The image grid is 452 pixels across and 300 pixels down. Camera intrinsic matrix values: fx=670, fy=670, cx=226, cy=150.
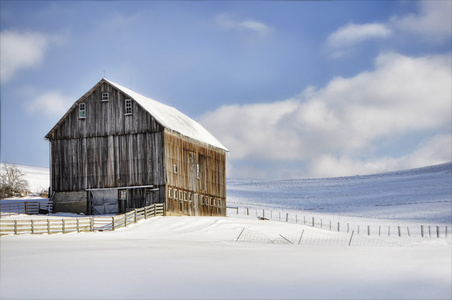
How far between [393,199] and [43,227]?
52.8 m

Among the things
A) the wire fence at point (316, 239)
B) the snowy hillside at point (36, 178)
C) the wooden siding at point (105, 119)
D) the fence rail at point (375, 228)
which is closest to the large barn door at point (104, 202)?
the wooden siding at point (105, 119)

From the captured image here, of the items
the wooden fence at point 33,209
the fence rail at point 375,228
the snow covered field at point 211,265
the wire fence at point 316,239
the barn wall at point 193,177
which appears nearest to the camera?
the snow covered field at point 211,265

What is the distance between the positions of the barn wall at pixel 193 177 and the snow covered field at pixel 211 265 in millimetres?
4283

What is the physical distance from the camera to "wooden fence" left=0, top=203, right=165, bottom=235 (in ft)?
127

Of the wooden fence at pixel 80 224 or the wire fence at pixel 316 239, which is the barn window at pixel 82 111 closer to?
the wooden fence at pixel 80 224

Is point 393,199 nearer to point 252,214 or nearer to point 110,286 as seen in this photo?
point 252,214

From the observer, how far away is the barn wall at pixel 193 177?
4903cm

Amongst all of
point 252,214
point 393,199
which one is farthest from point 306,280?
point 393,199

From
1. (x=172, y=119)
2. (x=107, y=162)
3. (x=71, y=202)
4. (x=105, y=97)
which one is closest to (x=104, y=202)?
(x=71, y=202)

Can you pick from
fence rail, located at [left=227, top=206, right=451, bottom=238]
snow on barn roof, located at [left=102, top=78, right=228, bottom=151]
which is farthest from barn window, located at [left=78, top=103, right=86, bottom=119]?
fence rail, located at [left=227, top=206, right=451, bottom=238]

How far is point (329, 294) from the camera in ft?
64.2

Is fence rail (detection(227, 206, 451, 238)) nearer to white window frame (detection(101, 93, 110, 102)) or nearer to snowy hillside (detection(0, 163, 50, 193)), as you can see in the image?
white window frame (detection(101, 93, 110, 102))

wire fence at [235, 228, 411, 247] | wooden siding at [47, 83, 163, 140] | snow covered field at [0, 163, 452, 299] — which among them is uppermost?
wooden siding at [47, 83, 163, 140]

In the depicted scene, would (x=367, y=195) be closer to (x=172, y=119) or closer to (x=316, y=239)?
(x=172, y=119)
